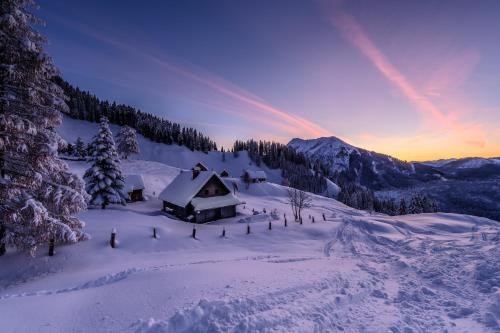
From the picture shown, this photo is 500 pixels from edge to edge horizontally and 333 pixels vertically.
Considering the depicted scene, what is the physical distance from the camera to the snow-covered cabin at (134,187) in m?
36.9

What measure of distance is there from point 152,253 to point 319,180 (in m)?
109

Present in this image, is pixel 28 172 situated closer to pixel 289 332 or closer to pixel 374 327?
pixel 289 332

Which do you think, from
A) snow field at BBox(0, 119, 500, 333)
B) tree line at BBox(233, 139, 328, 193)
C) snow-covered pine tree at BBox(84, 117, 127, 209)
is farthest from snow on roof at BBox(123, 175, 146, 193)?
tree line at BBox(233, 139, 328, 193)

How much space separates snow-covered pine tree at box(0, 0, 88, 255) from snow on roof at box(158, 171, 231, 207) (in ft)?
56.9

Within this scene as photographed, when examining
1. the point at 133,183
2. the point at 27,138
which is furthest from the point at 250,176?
the point at 27,138

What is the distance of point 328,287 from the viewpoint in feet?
26.6

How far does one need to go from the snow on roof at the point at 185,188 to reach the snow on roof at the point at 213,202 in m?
1.03

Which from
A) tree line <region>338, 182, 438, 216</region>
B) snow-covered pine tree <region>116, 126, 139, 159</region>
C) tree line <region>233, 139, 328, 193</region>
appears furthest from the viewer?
tree line <region>233, 139, 328, 193</region>

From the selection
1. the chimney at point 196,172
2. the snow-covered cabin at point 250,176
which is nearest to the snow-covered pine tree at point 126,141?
the snow-covered cabin at point 250,176

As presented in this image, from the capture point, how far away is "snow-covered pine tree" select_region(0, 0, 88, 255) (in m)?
9.91

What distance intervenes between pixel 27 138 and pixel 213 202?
21.0 m

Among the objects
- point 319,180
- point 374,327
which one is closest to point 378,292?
point 374,327

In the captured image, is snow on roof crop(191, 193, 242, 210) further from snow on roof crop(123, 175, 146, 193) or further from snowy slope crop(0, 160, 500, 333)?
snow on roof crop(123, 175, 146, 193)

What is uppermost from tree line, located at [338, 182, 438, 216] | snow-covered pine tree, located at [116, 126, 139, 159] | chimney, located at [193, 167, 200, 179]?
snow-covered pine tree, located at [116, 126, 139, 159]
